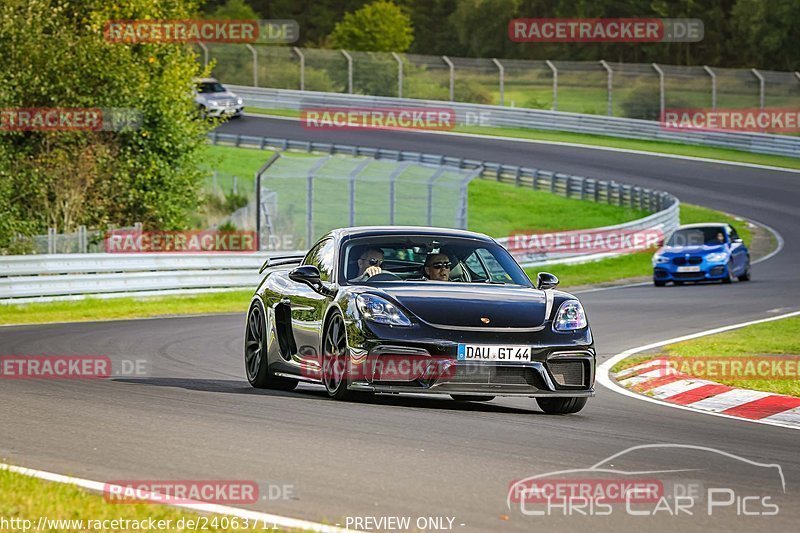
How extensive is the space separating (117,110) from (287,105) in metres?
31.9

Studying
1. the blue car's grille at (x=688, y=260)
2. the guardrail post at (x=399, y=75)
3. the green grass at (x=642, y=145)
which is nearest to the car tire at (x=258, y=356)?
the blue car's grille at (x=688, y=260)

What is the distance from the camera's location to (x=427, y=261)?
1121 centimetres

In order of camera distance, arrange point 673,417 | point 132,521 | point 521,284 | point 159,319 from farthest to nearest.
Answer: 1. point 159,319
2. point 521,284
3. point 673,417
4. point 132,521

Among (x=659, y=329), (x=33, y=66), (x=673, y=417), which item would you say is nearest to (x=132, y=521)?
(x=673, y=417)

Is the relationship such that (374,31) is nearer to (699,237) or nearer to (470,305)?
(699,237)

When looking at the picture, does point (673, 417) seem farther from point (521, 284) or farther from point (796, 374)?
point (796, 374)

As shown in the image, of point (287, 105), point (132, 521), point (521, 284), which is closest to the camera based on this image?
point (132, 521)

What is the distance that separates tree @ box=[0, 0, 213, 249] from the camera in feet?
103

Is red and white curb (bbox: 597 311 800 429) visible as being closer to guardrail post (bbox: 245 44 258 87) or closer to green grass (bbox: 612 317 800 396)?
green grass (bbox: 612 317 800 396)

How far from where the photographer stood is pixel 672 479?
7227mm

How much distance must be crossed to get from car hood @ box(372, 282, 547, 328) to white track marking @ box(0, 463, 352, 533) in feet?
11.7

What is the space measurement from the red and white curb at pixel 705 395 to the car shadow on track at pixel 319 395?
Answer: 4.37ft

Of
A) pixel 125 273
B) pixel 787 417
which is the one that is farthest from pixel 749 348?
pixel 125 273

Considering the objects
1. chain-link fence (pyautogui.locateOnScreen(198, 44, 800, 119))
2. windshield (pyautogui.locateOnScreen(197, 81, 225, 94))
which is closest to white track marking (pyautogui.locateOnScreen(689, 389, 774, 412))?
chain-link fence (pyautogui.locateOnScreen(198, 44, 800, 119))
